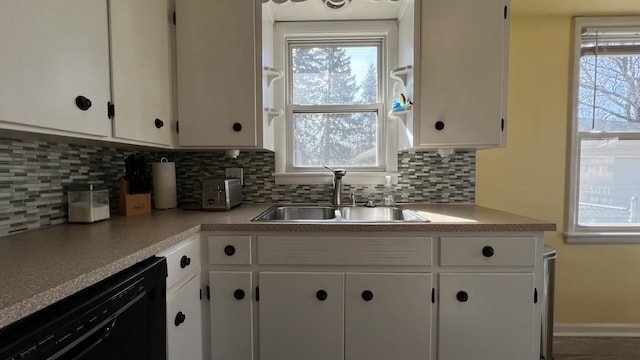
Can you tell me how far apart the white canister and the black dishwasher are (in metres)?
0.85

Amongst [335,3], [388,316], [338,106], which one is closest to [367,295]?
[388,316]

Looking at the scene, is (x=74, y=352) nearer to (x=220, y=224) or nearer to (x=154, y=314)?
(x=154, y=314)

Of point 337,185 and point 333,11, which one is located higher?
point 333,11

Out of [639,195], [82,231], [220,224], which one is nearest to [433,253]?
[220,224]

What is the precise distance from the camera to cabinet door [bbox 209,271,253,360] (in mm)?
1331

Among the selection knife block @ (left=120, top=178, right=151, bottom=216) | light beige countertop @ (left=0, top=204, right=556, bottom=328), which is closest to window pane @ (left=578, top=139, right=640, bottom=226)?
light beige countertop @ (left=0, top=204, right=556, bottom=328)

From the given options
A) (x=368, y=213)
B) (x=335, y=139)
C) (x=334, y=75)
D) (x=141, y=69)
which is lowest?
(x=368, y=213)

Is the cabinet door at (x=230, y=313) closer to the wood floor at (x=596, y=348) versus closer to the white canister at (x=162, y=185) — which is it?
the white canister at (x=162, y=185)

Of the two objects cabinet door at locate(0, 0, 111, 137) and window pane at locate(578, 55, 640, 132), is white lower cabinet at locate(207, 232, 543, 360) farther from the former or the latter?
window pane at locate(578, 55, 640, 132)

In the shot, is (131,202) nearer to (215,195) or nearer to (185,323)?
(215,195)

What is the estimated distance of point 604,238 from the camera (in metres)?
1.98

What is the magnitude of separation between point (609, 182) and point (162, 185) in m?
3.01

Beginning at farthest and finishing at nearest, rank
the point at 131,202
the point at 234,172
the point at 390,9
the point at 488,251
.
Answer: the point at 234,172 < the point at 390,9 < the point at 131,202 < the point at 488,251

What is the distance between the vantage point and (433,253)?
1301 mm
